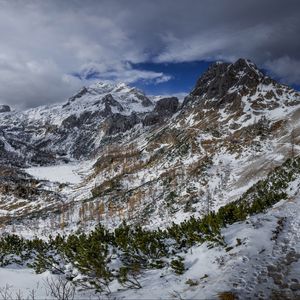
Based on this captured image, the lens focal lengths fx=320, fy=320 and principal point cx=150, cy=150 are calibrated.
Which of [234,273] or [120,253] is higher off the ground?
[120,253]

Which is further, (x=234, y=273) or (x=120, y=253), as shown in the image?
(x=120, y=253)

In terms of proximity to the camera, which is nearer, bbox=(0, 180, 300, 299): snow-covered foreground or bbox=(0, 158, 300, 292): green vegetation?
bbox=(0, 180, 300, 299): snow-covered foreground

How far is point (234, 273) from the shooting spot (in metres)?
15.9

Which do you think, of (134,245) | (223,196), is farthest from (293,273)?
(223,196)

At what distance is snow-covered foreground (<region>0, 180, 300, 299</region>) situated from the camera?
14.5 m

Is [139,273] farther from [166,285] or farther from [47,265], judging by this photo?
[47,265]

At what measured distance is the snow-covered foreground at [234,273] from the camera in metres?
14.5

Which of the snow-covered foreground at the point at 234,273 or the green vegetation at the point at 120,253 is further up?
the green vegetation at the point at 120,253

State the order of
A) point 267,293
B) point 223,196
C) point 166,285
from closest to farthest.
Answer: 1. point 267,293
2. point 166,285
3. point 223,196

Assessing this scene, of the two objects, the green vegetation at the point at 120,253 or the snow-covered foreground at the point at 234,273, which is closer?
the snow-covered foreground at the point at 234,273

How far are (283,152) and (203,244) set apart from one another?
464 ft

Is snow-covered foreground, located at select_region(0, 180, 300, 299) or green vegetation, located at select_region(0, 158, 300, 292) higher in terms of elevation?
green vegetation, located at select_region(0, 158, 300, 292)

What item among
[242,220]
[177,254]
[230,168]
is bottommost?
[177,254]

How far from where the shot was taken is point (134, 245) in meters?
21.0
